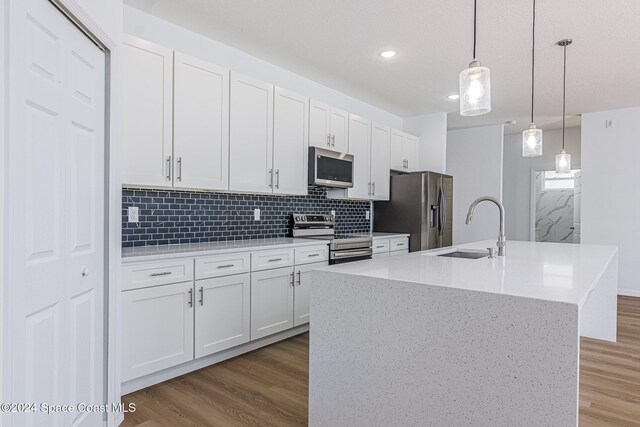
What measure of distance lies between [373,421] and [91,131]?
1.86 metres

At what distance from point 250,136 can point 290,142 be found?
0.50 metres

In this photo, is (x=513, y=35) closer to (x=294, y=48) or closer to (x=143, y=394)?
A: (x=294, y=48)

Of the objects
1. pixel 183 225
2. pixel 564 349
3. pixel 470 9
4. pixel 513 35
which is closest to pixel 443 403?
pixel 564 349

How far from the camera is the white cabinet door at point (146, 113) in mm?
2477

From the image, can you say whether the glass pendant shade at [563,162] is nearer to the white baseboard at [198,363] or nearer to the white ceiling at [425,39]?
the white ceiling at [425,39]

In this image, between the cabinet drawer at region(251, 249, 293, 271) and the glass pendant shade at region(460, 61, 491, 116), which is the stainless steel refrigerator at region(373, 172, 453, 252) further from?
the glass pendant shade at region(460, 61, 491, 116)

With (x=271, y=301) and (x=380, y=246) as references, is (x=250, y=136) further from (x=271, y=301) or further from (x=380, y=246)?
(x=380, y=246)

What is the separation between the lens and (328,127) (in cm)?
412

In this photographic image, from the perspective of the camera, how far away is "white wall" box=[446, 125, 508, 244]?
6352 millimetres

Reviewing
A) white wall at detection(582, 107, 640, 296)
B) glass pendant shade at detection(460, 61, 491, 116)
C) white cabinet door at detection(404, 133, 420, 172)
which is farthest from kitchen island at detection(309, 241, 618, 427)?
white wall at detection(582, 107, 640, 296)

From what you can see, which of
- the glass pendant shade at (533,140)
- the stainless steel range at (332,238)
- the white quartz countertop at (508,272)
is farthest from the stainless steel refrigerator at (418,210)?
the white quartz countertop at (508,272)

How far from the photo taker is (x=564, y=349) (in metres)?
1.27

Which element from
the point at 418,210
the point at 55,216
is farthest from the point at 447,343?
the point at 418,210

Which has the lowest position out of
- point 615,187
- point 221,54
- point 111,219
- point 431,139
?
point 111,219
